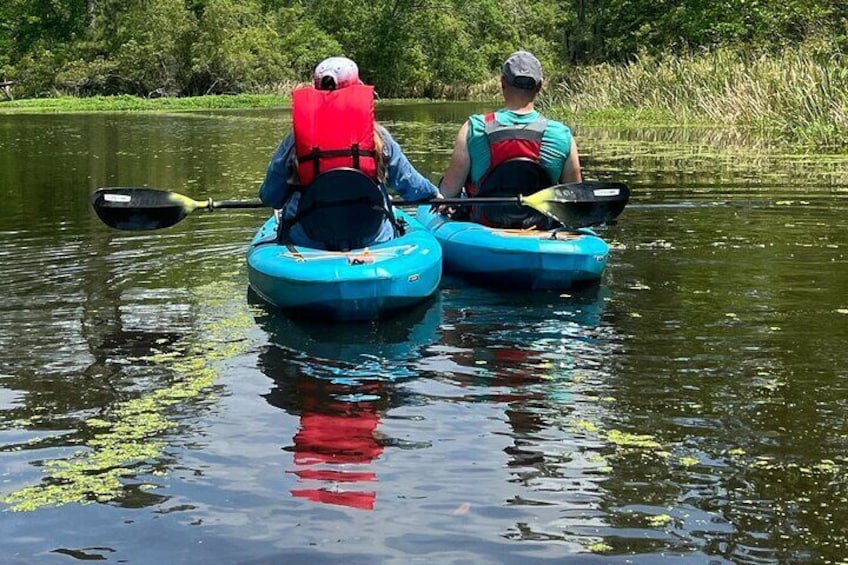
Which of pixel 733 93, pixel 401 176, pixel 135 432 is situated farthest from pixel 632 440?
pixel 733 93

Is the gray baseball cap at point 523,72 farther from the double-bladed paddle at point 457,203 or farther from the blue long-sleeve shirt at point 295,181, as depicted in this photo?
the blue long-sleeve shirt at point 295,181

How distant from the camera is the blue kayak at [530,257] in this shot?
6.36 meters

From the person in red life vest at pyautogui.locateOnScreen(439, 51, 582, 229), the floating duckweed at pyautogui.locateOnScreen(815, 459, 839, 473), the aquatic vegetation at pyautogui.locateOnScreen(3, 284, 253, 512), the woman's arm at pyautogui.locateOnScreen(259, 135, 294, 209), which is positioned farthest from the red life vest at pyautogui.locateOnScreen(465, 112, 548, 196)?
the floating duckweed at pyautogui.locateOnScreen(815, 459, 839, 473)

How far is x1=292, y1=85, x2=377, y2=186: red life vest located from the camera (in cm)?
575

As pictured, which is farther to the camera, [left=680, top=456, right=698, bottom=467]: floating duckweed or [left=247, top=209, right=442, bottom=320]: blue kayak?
[left=247, top=209, right=442, bottom=320]: blue kayak

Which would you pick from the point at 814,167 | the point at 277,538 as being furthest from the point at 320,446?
the point at 814,167

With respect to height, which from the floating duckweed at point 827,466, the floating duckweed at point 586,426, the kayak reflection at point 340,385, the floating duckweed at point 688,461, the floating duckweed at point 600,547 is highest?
the floating duckweed at point 827,466

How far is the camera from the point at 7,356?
5.12 meters

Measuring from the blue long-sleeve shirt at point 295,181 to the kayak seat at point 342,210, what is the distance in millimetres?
55

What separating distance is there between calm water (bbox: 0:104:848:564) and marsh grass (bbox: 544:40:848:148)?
8.40 metres

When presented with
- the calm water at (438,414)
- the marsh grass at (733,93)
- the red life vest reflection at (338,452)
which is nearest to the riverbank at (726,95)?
Answer: the marsh grass at (733,93)

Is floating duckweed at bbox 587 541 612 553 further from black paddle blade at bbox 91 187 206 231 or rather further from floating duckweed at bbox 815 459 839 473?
black paddle blade at bbox 91 187 206 231

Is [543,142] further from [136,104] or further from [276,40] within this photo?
[276,40]

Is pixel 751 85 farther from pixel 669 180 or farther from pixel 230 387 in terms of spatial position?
pixel 230 387
